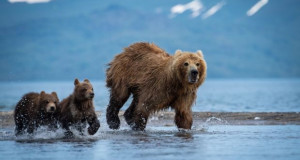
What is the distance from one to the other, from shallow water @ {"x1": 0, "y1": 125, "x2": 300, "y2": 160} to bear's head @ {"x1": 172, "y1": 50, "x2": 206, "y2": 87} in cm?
102

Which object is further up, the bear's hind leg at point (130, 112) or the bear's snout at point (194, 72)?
the bear's snout at point (194, 72)

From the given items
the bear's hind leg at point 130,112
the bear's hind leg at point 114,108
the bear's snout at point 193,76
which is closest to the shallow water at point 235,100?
the bear's hind leg at point 114,108

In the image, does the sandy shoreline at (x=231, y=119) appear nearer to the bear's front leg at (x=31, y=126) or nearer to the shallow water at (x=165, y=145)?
the shallow water at (x=165, y=145)

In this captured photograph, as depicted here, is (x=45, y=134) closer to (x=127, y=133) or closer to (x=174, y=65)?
(x=127, y=133)

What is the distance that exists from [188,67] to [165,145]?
1.87 meters

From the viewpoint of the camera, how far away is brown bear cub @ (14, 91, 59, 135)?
1079cm

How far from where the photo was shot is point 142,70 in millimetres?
11797

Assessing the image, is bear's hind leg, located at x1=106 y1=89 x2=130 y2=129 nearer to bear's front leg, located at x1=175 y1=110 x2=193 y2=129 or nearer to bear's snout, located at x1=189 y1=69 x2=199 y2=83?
bear's front leg, located at x1=175 y1=110 x2=193 y2=129

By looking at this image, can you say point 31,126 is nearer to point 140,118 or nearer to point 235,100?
point 140,118

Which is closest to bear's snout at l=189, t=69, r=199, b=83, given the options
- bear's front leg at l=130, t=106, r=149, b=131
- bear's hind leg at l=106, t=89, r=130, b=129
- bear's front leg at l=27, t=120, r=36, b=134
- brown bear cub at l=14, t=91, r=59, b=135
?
bear's front leg at l=130, t=106, r=149, b=131

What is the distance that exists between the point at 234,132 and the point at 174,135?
1260 millimetres

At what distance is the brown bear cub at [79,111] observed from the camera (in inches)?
411

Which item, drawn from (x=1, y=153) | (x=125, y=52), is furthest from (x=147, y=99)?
(x=1, y=153)

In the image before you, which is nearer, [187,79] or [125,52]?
[187,79]
